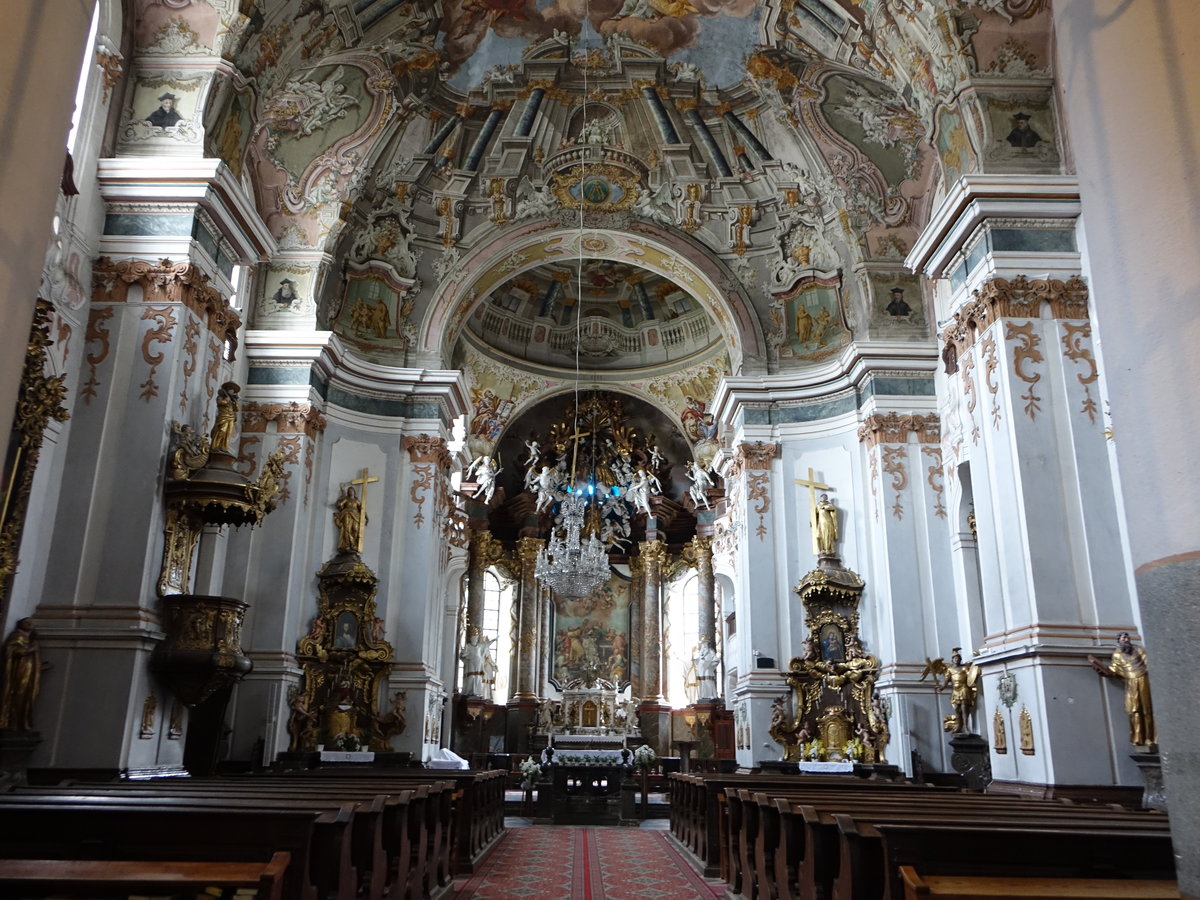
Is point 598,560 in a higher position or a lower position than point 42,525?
higher

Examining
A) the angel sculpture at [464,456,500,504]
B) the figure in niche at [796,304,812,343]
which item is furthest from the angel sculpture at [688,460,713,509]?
the figure in niche at [796,304,812,343]

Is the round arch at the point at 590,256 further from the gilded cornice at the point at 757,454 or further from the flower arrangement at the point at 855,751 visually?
the flower arrangement at the point at 855,751

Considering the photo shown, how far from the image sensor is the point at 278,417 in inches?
601

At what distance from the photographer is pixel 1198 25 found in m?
2.50

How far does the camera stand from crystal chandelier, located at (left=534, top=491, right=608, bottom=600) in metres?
20.4

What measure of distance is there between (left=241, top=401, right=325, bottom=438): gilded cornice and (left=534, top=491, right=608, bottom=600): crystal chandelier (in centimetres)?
676

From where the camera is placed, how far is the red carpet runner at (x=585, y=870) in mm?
8492

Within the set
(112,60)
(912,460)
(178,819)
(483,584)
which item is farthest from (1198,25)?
(483,584)

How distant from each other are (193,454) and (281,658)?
4938mm

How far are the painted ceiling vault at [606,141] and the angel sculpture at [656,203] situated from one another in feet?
0.12

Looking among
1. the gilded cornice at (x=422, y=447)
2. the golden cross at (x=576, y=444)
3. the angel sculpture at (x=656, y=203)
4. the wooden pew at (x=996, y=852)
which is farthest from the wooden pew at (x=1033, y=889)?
the golden cross at (x=576, y=444)

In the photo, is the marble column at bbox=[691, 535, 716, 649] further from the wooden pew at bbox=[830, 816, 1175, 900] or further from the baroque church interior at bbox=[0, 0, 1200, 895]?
the wooden pew at bbox=[830, 816, 1175, 900]

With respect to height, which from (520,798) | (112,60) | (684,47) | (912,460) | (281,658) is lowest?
(520,798)

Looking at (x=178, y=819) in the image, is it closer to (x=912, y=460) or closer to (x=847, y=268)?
(x=912, y=460)
